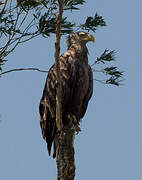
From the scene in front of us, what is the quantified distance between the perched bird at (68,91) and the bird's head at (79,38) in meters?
0.51

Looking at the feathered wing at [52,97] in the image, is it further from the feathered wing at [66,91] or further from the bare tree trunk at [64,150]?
the bare tree trunk at [64,150]

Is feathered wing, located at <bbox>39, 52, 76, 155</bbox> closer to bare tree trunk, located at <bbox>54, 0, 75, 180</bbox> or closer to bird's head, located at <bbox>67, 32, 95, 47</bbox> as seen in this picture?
bird's head, located at <bbox>67, 32, 95, 47</bbox>

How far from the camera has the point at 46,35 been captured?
36.0 ft

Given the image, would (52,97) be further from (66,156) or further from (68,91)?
(66,156)

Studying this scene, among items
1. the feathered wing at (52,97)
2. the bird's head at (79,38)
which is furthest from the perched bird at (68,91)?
the bird's head at (79,38)

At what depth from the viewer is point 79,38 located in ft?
35.2

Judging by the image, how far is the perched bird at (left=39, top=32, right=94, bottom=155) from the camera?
977 cm

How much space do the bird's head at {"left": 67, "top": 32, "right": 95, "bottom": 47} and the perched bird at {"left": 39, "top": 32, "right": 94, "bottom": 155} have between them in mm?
512

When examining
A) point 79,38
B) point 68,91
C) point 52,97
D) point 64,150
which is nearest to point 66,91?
point 68,91

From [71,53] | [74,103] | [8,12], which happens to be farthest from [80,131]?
[8,12]

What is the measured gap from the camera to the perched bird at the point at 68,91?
32.0 feet

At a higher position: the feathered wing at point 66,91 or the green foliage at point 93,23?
the green foliage at point 93,23

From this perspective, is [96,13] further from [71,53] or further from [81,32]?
[71,53]

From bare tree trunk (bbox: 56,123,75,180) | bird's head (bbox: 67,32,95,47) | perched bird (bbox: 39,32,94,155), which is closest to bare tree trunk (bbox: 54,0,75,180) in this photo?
bare tree trunk (bbox: 56,123,75,180)
